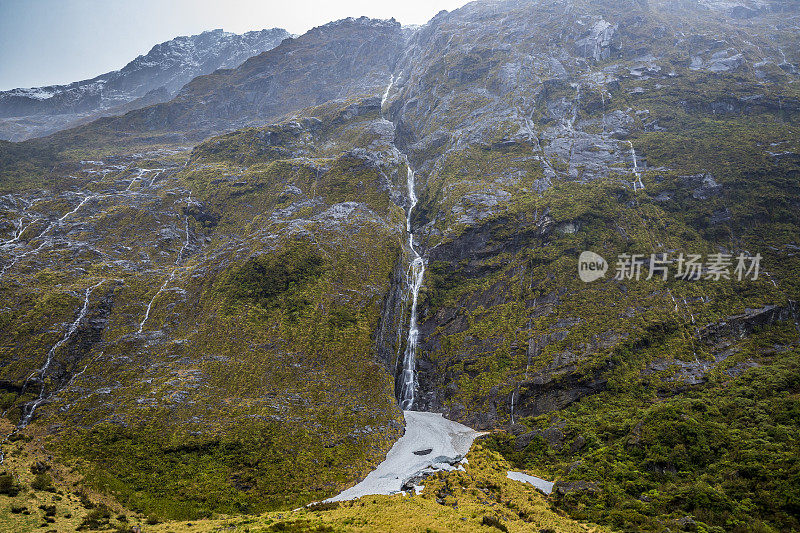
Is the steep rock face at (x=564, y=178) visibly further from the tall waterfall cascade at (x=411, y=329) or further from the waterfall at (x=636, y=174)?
the tall waterfall cascade at (x=411, y=329)

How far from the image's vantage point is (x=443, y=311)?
68188 mm

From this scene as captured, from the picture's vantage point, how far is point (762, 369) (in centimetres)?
4141

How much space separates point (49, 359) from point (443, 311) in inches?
2313

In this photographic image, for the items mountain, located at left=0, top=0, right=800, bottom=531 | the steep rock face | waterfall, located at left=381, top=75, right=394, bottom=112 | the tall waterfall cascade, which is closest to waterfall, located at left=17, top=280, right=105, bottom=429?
mountain, located at left=0, top=0, right=800, bottom=531

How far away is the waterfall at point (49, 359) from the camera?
4216 centimetres

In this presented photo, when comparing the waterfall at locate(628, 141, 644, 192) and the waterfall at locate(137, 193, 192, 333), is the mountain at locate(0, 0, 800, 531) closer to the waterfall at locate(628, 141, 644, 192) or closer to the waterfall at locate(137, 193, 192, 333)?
the waterfall at locate(137, 193, 192, 333)

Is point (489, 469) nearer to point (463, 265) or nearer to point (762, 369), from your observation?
point (762, 369)

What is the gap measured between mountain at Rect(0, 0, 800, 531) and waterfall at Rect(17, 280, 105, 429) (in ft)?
0.87

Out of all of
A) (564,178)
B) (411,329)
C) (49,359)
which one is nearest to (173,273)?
(49,359)

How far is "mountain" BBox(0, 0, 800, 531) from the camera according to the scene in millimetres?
33062

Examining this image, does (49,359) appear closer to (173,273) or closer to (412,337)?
(173,273)

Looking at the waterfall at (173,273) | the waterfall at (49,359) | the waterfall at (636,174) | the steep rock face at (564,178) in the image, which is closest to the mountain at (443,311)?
the waterfall at (49,359)

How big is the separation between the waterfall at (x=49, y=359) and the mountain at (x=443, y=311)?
0.27 m

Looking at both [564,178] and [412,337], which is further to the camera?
[564,178]
